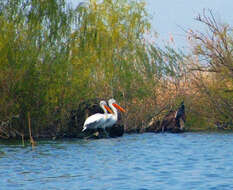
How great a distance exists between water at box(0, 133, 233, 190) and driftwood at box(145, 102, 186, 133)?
4.92 m

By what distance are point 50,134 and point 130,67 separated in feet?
18.0

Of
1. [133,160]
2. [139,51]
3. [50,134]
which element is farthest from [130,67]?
[133,160]

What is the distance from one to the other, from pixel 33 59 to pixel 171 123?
8.28 metres

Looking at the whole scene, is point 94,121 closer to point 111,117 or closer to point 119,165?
point 111,117

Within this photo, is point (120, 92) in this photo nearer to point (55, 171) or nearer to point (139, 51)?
point (139, 51)

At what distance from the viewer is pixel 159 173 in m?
13.5

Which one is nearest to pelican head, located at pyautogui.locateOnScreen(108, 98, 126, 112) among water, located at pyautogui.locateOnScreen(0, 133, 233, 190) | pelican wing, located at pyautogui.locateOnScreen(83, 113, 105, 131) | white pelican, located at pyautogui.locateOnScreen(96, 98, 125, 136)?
white pelican, located at pyautogui.locateOnScreen(96, 98, 125, 136)

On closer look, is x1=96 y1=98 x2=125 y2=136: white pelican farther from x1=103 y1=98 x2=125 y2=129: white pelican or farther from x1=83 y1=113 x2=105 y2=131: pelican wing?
x1=83 y1=113 x2=105 y2=131: pelican wing

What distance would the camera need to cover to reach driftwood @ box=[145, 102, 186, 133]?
91.6 ft

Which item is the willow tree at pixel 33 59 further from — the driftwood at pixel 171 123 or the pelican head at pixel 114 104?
the driftwood at pixel 171 123

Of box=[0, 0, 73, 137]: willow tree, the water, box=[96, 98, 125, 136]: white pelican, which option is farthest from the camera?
box=[96, 98, 125, 136]: white pelican

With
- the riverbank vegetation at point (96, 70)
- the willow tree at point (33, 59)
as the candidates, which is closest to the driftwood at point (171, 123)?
the riverbank vegetation at point (96, 70)

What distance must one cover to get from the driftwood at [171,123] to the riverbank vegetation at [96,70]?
0.46m

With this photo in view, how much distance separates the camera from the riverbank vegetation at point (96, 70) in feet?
75.2
